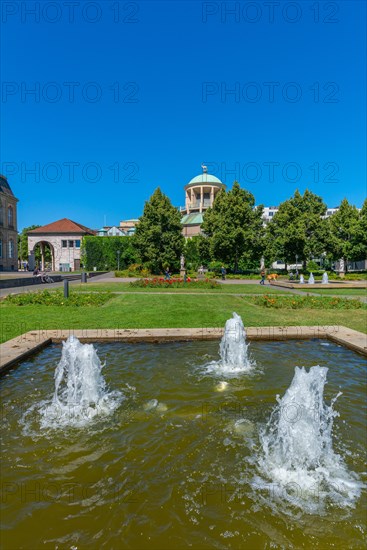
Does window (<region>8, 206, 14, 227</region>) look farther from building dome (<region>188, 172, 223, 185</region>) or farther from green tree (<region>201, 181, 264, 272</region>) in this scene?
building dome (<region>188, 172, 223, 185</region>)

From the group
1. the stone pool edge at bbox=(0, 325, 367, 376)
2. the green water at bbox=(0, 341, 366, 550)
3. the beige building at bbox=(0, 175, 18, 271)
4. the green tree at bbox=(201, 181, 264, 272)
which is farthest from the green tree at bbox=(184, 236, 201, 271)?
the green water at bbox=(0, 341, 366, 550)

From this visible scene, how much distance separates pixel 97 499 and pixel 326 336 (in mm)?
7645

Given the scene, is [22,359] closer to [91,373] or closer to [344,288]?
[91,373]

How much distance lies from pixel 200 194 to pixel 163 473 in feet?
247

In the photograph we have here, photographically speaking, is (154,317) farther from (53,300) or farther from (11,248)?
(11,248)

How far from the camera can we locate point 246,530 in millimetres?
2775

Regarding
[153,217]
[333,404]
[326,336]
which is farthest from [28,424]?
[153,217]

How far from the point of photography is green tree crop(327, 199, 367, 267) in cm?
4584

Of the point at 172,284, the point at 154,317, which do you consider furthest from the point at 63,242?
the point at 154,317

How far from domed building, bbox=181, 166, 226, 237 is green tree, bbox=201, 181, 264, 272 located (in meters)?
24.6

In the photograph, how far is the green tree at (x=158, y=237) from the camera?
44.8 metres

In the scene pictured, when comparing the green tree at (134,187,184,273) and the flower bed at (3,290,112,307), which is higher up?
the green tree at (134,187,184,273)

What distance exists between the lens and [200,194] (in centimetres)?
7562

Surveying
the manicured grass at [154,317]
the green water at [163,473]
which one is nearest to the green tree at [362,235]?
the manicured grass at [154,317]
